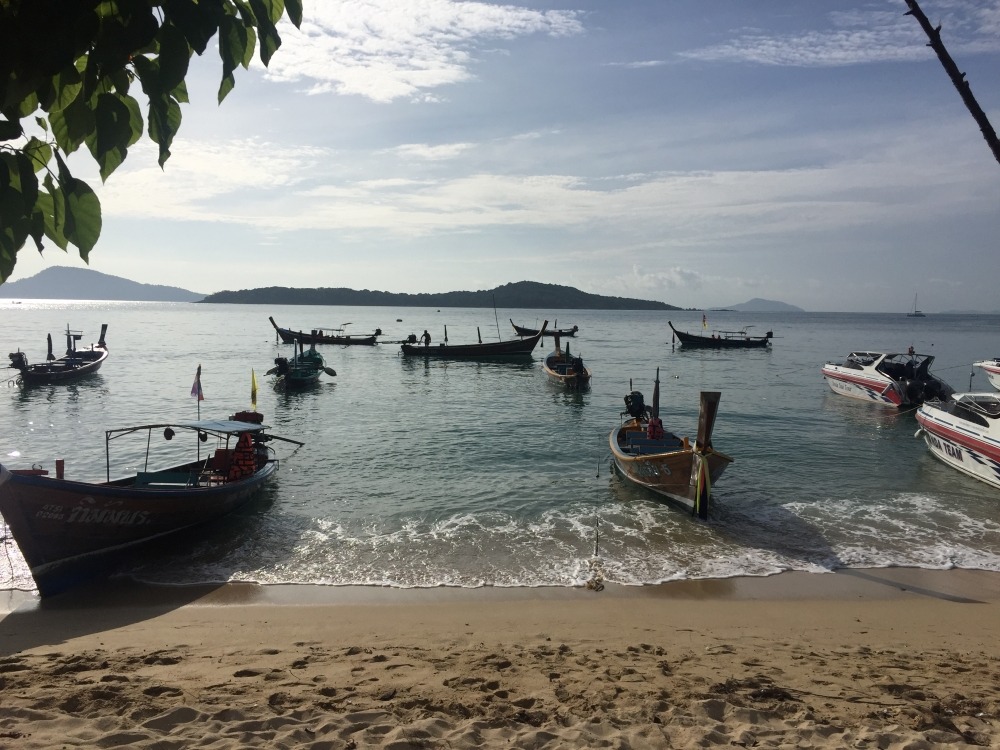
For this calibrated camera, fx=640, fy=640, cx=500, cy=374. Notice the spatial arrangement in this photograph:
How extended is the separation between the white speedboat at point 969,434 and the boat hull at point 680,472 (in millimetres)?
8516

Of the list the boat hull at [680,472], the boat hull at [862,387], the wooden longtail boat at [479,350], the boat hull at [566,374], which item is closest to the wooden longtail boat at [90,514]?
the boat hull at [680,472]

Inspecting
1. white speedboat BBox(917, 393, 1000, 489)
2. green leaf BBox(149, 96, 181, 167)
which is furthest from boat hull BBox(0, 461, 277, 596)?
white speedboat BBox(917, 393, 1000, 489)

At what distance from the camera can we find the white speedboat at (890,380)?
3156 cm

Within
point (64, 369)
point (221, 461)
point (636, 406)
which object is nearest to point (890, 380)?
point (636, 406)

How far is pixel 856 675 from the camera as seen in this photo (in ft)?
24.5

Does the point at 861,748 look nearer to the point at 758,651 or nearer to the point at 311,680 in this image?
the point at 758,651

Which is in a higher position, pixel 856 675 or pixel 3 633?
pixel 856 675

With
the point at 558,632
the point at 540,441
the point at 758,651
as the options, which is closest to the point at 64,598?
the point at 558,632

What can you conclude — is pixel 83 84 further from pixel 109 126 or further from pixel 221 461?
pixel 221 461

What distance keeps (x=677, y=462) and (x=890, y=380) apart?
2294 cm

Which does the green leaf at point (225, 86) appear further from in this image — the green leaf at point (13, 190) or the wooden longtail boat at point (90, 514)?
the wooden longtail boat at point (90, 514)

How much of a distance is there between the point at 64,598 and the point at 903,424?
31542 mm

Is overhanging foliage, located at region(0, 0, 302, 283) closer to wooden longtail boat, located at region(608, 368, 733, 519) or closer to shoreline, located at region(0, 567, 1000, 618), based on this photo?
shoreline, located at region(0, 567, 1000, 618)

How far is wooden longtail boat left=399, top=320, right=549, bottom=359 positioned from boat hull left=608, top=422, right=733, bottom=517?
39.9m
